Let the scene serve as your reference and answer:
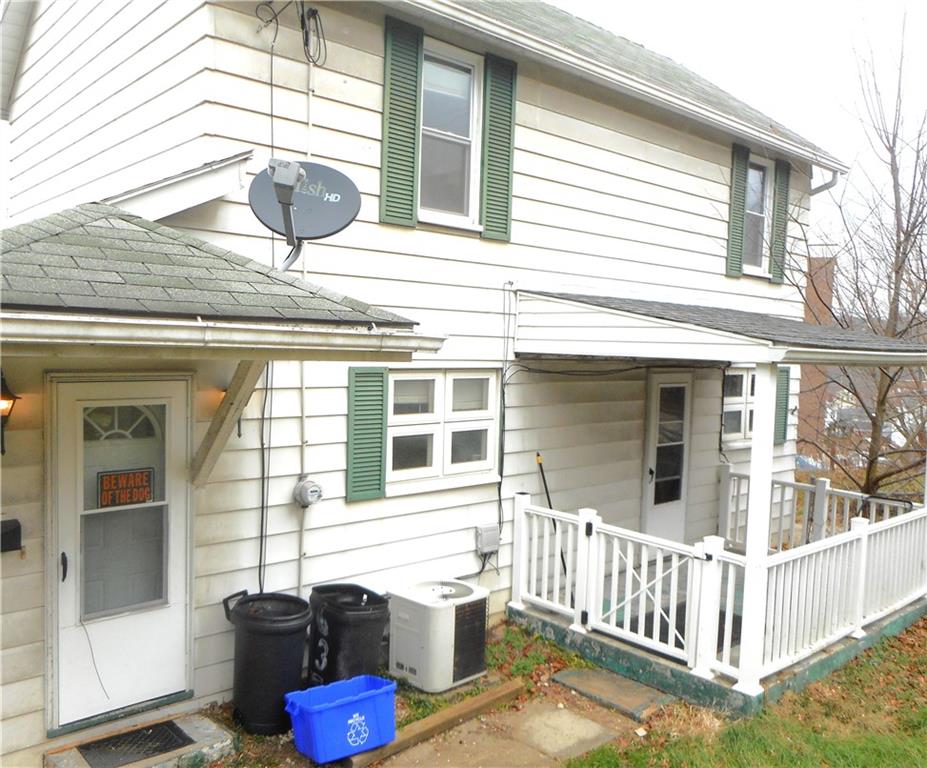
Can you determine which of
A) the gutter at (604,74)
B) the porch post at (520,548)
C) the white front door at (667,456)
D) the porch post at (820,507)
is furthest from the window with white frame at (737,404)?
the porch post at (520,548)

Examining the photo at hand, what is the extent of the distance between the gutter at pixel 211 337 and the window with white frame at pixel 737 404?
628cm

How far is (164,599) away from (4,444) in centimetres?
139

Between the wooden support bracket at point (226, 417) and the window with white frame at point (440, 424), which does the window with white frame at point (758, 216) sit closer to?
the window with white frame at point (440, 424)

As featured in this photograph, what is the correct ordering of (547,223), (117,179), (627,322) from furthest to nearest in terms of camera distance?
(547,223) < (117,179) < (627,322)

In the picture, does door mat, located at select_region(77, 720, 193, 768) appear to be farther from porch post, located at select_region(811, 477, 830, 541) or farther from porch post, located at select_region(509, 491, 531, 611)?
porch post, located at select_region(811, 477, 830, 541)

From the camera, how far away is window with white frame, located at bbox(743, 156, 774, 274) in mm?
9523

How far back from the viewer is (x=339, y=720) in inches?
176

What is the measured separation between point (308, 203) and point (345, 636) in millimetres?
2844

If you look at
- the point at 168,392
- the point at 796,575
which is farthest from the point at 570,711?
the point at 168,392

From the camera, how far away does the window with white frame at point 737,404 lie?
955 centimetres

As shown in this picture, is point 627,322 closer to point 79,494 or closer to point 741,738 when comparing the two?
point 741,738

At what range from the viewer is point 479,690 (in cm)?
554

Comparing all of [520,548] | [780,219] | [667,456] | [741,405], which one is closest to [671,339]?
[520,548]

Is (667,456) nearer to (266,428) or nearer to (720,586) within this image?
(720,586)
